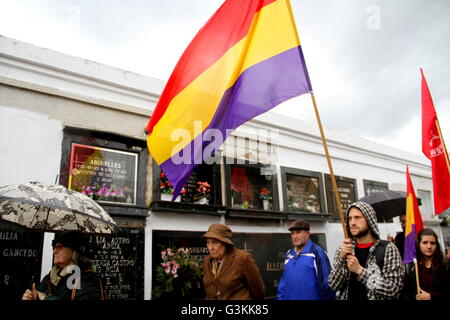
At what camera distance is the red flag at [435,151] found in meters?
3.52

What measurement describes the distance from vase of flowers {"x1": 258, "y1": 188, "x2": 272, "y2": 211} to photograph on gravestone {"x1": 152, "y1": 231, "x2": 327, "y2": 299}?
70cm

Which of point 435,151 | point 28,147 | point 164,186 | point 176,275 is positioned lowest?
point 176,275

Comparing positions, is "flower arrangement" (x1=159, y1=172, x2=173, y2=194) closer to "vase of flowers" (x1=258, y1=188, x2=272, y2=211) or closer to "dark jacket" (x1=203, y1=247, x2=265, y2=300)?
"vase of flowers" (x1=258, y1=188, x2=272, y2=211)

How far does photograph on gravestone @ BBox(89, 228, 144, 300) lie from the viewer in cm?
485

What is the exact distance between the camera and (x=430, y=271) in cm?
321

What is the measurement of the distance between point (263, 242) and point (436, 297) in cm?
414

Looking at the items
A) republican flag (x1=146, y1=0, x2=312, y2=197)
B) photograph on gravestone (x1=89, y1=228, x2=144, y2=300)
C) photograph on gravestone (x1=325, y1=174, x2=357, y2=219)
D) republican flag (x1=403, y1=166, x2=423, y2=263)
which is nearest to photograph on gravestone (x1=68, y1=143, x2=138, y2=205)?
photograph on gravestone (x1=89, y1=228, x2=144, y2=300)

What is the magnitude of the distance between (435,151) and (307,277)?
6.88 feet

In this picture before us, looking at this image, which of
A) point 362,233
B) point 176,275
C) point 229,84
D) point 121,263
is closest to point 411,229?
point 362,233

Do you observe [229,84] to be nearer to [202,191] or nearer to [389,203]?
[202,191]

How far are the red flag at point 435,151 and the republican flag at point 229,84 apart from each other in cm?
212

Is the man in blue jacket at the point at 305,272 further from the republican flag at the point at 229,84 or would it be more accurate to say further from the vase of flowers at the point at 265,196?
the vase of flowers at the point at 265,196

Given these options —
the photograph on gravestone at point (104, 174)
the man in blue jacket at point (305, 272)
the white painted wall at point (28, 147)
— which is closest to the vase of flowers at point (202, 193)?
the photograph on gravestone at point (104, 174)

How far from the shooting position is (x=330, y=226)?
8594 millimetres
